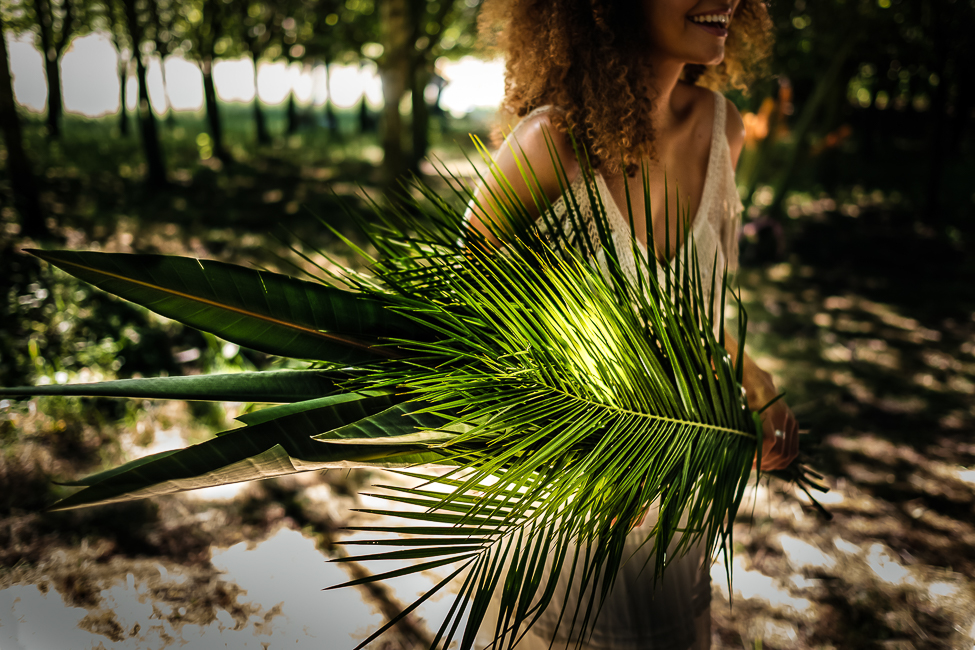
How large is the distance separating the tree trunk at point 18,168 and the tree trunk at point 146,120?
3.69 feet

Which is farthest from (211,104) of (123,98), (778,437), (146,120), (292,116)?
(778,437)

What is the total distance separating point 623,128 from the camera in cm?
106

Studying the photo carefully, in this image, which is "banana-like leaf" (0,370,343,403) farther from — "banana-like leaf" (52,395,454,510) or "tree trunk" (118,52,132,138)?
"tree trunk" (118,52,132,138)

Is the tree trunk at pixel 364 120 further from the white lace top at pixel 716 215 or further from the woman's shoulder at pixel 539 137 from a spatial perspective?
the woman's shoulder at pixel 539 137

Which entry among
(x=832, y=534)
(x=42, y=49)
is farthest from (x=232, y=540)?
(x=42, y=49)

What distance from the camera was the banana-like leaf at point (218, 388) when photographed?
2.05ft

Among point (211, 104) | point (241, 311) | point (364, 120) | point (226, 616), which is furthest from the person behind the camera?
point (364, 120)

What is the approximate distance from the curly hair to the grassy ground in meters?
0.49

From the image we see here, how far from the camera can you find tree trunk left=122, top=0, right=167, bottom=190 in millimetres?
4371

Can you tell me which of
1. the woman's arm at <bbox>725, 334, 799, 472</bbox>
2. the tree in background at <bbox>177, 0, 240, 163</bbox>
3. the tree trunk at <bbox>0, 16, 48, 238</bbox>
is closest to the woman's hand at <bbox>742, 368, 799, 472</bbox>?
the woman's arm at <bbox>725, 334, 799, 472</bbox>

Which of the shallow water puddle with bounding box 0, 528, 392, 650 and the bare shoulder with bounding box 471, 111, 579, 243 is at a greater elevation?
the bare shoulder with bounding box 471, 111, 579, 243

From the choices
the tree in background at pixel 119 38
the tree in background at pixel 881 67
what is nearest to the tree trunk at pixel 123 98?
the tree in background at pixel 119 38

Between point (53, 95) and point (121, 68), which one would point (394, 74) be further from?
point (53, 95)

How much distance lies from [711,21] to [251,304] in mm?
920
